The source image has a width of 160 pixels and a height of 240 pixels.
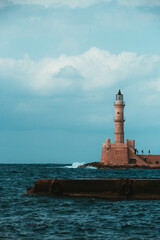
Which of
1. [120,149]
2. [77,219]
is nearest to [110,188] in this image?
[77,219]

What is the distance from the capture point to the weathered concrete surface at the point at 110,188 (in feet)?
52.0

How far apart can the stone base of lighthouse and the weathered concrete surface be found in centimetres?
6197

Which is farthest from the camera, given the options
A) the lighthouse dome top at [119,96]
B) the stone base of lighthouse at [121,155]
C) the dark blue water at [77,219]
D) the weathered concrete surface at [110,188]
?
the lighthouse dome top at [119,96]

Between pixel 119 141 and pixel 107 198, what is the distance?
6343 centimetres

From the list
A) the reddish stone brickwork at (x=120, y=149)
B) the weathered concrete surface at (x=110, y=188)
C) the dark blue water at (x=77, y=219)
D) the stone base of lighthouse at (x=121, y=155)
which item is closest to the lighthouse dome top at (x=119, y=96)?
the reddish stone brickwork at (x=120, y=149)

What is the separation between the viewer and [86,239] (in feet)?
31.4

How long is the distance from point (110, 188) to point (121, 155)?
63.5 metres

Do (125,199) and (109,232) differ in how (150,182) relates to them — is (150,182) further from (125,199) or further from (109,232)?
(109,232)

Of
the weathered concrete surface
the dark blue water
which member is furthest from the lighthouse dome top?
the dark blue water

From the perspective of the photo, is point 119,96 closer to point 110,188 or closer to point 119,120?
point 119,120

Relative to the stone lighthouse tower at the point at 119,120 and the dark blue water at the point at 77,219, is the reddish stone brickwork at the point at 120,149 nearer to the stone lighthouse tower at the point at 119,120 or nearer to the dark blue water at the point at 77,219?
the stone lighthouse tower at the point at 119,120

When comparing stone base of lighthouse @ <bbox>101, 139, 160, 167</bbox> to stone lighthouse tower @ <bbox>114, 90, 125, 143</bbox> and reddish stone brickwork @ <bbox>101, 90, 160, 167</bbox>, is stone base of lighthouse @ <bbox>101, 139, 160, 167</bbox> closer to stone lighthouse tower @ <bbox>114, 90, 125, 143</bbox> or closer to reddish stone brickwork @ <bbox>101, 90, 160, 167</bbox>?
reddish stone brickwork @ <bbox>101, 90, 160, 167</bbox>

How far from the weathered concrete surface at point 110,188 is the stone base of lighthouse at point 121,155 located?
61973mm

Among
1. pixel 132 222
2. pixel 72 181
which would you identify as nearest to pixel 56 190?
pixel 72 181
